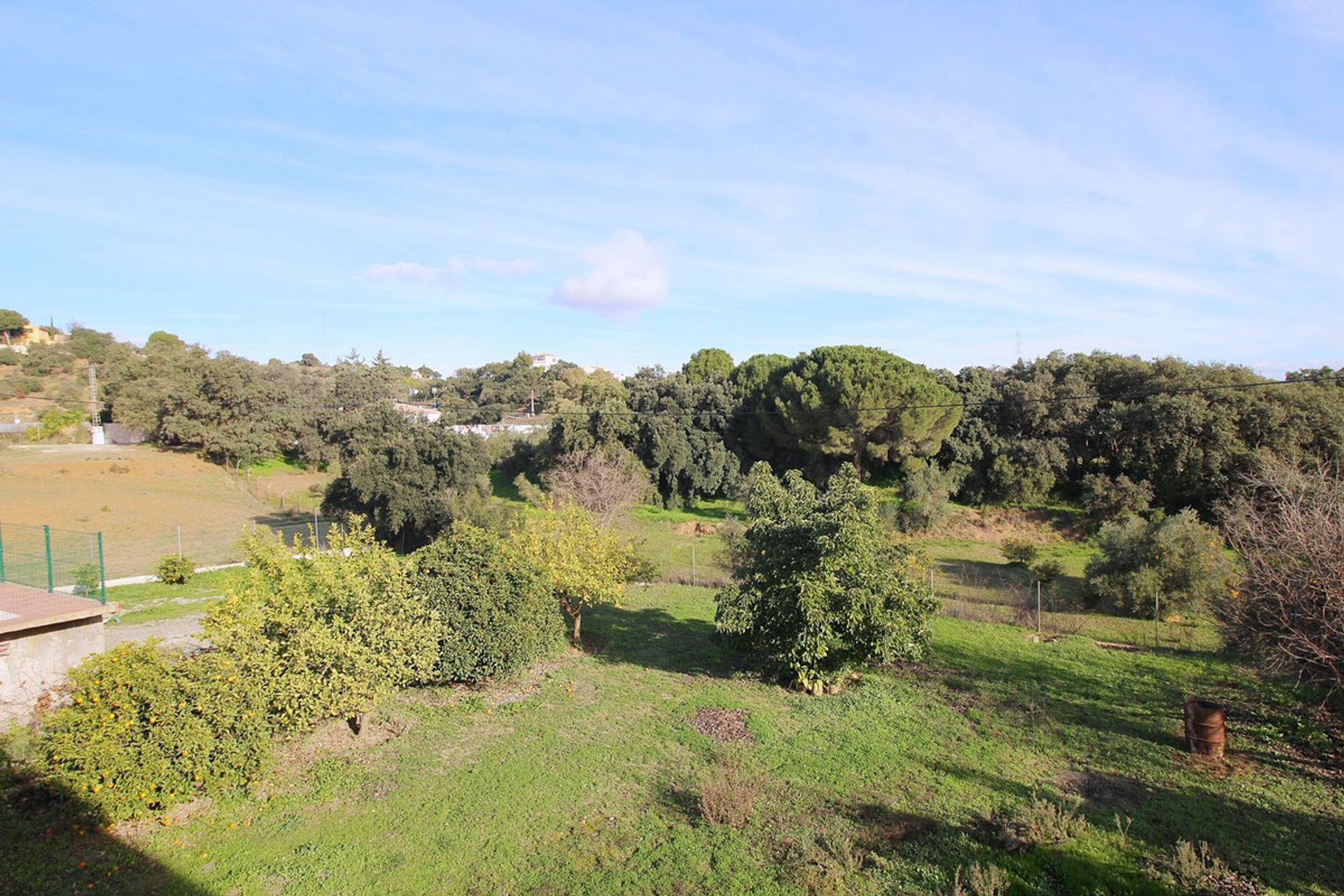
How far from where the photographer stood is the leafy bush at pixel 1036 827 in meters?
6.47

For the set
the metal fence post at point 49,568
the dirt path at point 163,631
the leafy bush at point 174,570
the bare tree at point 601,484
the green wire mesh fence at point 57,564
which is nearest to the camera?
the metal fence post at point 49,568

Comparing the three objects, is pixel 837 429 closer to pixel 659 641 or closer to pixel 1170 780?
pixel 659 641

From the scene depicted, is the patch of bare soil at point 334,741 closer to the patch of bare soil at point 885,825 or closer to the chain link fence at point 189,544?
the patch of bare soil at point 885,825

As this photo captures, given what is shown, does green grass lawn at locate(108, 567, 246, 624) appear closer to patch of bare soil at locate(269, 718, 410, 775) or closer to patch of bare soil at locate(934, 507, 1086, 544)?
patch of bare soil at locate(269, 718, 410, 775)

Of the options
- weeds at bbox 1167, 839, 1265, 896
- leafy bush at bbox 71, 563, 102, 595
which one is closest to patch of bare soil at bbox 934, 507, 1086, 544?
weeds at bbox 1167, 839, 1265, 896

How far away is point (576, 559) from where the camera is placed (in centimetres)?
1259

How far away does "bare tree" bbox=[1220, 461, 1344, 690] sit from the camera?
752cm

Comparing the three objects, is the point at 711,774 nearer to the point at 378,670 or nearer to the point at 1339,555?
the point at 378,670

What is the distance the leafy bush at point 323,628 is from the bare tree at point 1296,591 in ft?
34.9

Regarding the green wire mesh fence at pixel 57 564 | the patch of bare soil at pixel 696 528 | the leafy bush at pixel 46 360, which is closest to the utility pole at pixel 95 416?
the leafy bush at pixel 46 360

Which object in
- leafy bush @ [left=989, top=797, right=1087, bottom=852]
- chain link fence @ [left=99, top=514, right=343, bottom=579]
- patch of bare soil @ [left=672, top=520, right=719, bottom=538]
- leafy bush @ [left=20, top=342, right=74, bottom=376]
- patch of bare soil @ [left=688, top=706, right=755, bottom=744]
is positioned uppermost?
leafy bush @ [left=20, top=342, right=74, bottom=376]

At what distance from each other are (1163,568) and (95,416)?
59346 mm

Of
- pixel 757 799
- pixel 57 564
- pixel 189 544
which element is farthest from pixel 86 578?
pixel 189 544

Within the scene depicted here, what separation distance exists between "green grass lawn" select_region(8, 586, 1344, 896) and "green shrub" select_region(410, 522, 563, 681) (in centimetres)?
64
